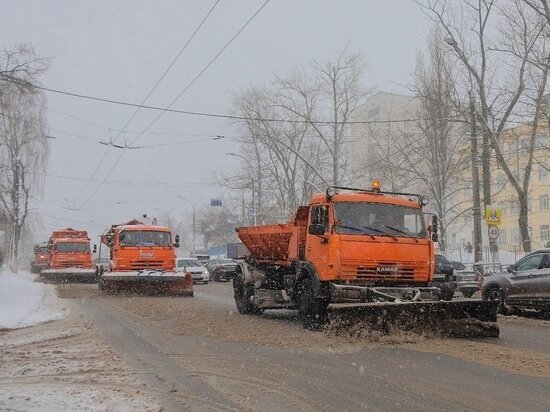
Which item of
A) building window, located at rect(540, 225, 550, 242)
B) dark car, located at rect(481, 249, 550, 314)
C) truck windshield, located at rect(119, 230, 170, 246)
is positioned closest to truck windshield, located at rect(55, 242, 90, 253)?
truck windshield, located at rect(119, 230, 170, 246)

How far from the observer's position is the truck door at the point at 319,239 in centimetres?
1135

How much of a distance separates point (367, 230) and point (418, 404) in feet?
18.3

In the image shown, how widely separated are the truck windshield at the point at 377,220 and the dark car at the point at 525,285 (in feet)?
13.1

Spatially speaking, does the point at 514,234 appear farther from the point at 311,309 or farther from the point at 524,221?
the point at 311,309

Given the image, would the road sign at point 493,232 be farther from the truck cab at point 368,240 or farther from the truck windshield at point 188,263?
the truck windshield at point 188,263

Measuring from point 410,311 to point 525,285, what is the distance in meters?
5.47

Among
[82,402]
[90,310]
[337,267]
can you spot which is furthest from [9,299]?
[82,402]

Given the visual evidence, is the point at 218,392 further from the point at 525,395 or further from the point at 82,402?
the point at 525,395

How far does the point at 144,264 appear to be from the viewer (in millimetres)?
21312

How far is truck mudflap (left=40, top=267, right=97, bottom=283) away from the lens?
102ft

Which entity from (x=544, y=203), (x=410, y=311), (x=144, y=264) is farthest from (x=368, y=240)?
(x=544, y=203)

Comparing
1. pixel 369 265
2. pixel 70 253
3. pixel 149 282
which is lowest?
pixel 149 282

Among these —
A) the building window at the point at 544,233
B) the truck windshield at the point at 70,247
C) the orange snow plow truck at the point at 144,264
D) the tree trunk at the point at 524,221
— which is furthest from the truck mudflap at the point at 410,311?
the building window at the point at 544,233

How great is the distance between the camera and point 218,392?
21.8 ft
